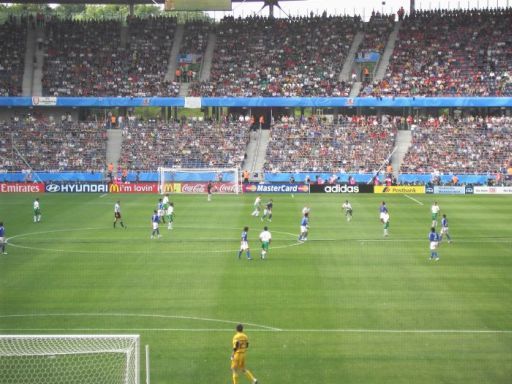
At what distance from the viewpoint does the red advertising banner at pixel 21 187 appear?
65125 millimetres

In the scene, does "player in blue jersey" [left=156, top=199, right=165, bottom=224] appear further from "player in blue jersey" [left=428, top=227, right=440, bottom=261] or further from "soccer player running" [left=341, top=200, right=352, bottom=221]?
"player in blue jersey" [left=428, top=227, right=440, bottom=261]

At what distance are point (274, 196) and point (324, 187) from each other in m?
4.60

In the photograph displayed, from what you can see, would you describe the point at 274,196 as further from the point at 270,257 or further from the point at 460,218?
the point at 270,257

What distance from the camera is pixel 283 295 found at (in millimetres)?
29625

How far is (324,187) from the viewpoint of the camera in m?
65.1

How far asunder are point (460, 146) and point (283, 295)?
44.3 m

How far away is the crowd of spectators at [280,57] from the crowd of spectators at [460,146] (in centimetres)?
857

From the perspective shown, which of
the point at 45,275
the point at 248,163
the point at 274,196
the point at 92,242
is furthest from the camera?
the point at 248,163

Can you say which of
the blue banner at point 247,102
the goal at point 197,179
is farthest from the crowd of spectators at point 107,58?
the goal at point 197,179

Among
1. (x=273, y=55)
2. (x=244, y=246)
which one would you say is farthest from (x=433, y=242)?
(x=273, y=55)

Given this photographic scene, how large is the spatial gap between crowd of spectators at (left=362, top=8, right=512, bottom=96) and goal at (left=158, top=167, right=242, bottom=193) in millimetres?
15739

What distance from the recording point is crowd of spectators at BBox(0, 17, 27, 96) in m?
76.5

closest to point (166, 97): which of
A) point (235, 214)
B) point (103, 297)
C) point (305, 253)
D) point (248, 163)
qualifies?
point (248, 163)

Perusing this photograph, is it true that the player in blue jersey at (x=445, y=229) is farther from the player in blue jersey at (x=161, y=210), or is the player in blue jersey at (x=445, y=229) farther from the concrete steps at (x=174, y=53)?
the concrete steps at (x=174, y=53)
